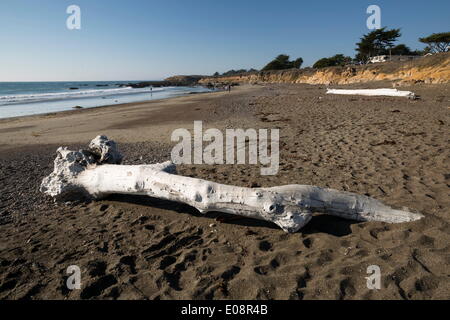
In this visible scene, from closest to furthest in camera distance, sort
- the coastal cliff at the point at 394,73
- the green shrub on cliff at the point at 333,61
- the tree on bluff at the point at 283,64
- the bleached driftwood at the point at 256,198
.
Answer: the bleached driftwood at the point at 256,198 < the coastal cliff at the point at 394,73 < the green shrub on cliff at the point at 333,61 < the tree on bluff at the point at 283,64

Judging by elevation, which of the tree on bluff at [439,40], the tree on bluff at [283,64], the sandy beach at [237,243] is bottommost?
the sandy beach at [237,243]

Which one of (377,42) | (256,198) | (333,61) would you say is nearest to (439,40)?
(377,42)

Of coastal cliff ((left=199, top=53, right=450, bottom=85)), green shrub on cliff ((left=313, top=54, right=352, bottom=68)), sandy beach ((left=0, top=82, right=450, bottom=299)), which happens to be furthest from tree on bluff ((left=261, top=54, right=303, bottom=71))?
sandy beach ((left=0, top=82, right=450, bottom=299))

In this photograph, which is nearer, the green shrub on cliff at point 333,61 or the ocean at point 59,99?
the ocean at point 59,99

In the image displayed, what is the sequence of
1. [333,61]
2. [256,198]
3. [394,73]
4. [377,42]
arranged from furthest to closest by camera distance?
[333,61], [377,42], [394,73], [256,198]

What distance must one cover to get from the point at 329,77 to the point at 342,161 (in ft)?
151

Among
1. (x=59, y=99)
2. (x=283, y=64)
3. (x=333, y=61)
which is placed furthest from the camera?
(x=283, y=64)

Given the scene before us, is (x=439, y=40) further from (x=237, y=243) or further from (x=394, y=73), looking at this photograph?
(x=237, y=243)

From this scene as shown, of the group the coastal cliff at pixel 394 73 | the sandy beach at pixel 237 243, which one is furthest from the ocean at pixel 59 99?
the coastal cliff at pixel 394 73

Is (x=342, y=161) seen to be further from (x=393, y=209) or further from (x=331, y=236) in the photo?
(x=331, y=236)

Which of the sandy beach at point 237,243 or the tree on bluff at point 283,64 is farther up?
the tree on bluff at point 283,64

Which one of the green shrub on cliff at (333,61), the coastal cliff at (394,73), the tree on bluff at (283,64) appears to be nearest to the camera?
the coastal cliff at (394,73)

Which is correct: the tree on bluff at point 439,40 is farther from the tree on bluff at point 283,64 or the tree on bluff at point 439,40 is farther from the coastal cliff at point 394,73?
the tree on bluff at point 283,64
